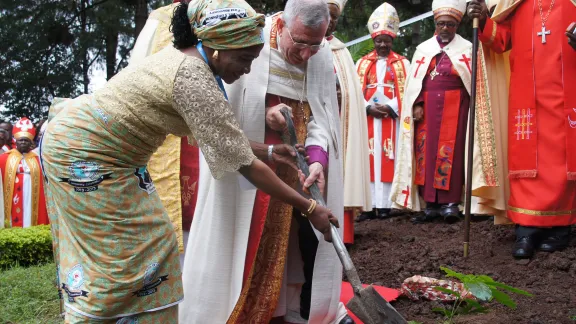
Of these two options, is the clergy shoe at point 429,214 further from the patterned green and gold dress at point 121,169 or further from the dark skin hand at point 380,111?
the patterned green and gold dress at point 121,169

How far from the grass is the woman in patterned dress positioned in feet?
8.24

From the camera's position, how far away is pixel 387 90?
8734mm

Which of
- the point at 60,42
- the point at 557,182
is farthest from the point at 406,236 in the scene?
the point at 60,42

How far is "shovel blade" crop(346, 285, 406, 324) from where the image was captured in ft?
10.9

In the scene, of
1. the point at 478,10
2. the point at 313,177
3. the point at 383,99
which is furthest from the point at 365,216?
the point at 313,177

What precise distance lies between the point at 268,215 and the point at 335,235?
0.81 m

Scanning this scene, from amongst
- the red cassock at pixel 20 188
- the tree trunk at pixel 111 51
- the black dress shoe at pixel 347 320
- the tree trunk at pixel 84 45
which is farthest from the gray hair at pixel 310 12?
the tree trunk at pixel 84 45

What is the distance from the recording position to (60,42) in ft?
64.8

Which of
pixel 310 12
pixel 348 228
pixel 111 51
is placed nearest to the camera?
pixel 310 12

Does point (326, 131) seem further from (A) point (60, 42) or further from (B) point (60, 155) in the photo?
(A) point (60, 42)

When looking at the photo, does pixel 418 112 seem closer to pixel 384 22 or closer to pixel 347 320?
pixel 384 22

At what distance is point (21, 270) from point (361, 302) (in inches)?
209

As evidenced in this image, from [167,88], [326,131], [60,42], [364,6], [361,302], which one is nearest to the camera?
[167,88]

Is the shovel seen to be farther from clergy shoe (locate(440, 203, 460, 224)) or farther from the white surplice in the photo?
the white surplice
